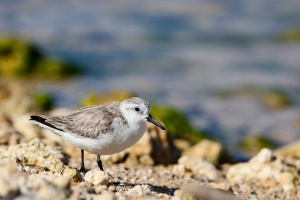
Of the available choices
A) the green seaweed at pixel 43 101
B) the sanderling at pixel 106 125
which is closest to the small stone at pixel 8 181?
the sanderling at pixel 106 125

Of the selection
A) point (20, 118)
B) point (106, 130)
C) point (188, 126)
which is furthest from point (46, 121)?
point (188, 126)

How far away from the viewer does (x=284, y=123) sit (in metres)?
13.6

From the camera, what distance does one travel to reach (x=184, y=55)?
20.0 metres

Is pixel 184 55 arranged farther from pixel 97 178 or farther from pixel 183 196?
pixel 183 196

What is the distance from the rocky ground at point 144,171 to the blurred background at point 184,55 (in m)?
4.00

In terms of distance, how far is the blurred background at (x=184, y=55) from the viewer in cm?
1469

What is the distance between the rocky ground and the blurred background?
400 centimetres

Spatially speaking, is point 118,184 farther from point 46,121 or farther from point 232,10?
point 232,10

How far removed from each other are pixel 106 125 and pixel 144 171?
4.33ft

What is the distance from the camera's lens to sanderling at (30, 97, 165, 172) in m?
6.31

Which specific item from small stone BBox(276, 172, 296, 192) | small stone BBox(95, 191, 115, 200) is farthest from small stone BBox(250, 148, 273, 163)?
small stone BBox(95, 191, 115, 200)

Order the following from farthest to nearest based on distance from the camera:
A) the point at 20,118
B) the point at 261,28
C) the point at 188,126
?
the point at 261,28, the point at 188,126, the point at 20,118

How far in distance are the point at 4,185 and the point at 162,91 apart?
460 inches

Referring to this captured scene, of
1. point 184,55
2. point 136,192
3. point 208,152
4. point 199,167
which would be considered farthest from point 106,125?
point 184,55
